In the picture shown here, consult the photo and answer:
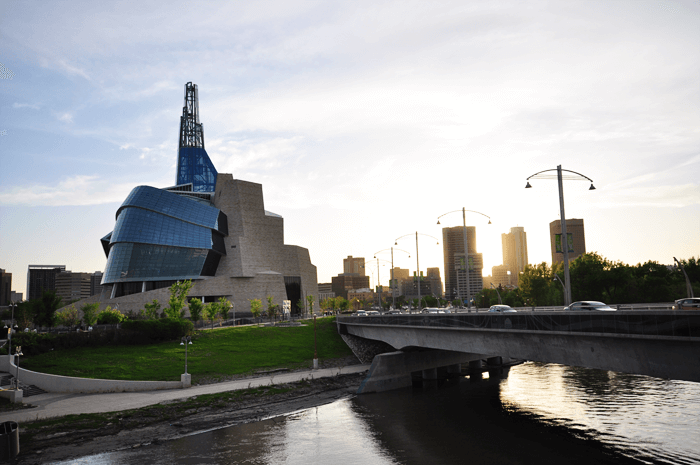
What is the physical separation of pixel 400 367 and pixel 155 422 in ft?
80.9

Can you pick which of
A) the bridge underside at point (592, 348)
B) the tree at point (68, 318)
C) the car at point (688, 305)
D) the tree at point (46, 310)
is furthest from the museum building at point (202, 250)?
the car at point (688, 305)

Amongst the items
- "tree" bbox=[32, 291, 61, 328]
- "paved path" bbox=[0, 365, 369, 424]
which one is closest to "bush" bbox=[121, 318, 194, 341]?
"tree" bbox=[32, 291, 61, 328]

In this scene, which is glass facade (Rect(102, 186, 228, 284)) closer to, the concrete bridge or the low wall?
the low wall

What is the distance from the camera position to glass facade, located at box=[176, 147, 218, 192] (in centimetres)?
16338

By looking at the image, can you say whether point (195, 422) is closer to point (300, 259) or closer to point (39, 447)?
point (39, 447)

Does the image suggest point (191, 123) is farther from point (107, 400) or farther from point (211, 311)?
point (107, 400)

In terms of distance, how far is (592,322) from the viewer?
23891 mm

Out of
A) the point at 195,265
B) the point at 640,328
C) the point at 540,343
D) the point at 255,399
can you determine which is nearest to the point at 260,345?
the point at 255,399

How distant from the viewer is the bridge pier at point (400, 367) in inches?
1882

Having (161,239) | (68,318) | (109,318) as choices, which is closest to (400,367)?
(109,318)

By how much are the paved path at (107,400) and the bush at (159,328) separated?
60.1 feet

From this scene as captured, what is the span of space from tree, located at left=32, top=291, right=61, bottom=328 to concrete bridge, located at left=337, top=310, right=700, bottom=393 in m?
49.9

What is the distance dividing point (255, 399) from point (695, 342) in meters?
33.8

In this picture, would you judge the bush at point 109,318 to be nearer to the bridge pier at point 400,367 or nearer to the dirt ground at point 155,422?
the dirt ground at point 155,422
